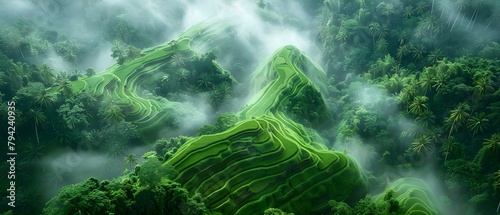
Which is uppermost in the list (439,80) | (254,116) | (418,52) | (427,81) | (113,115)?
(418,52)

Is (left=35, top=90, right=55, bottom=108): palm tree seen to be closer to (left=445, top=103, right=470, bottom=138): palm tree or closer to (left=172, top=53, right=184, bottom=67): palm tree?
(left=172, top=53, right=184, bottom=67): palm tree

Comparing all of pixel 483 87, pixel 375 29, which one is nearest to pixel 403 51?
pixel 375 29

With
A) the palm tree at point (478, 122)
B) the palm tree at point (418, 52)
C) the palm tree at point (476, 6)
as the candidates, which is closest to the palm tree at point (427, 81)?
the palm tree at point (478, 122)

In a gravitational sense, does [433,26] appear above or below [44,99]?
above

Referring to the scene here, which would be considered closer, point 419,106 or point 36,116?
point 36,116

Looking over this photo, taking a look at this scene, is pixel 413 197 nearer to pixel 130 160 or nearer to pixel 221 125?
pixel 221 125

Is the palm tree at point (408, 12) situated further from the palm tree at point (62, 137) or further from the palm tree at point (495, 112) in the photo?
the palm tree at point (62, 137)

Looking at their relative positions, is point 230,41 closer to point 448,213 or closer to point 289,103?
point 289,103
